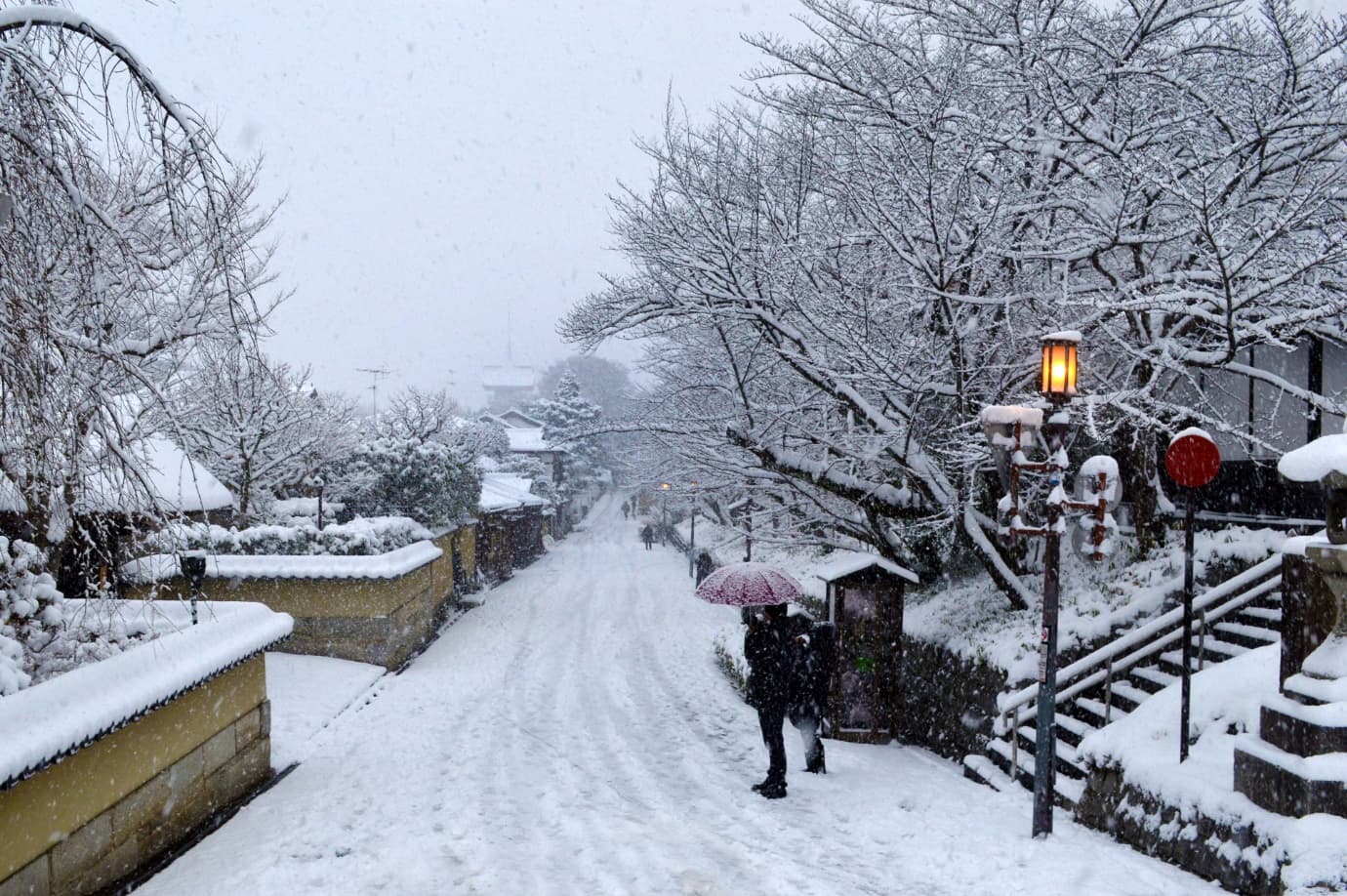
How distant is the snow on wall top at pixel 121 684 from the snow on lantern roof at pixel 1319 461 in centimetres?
746

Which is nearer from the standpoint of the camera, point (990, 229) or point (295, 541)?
point (990, 229)

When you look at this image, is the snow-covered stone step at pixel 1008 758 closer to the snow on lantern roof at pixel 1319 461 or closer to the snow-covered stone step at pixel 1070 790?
the snow-covered stone step at pixel 1070 790

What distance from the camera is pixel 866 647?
11398 millimetres

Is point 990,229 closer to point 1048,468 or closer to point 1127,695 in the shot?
point 1048,468

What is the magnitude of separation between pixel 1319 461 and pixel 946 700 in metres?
6.56

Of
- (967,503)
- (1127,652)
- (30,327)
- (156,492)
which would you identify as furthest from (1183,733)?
(30,327)

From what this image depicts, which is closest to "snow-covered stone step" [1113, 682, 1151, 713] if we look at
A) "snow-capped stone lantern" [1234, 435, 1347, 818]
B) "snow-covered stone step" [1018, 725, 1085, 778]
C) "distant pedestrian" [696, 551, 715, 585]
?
"snow-covered stone step" [1018, 725, 1085, 778]

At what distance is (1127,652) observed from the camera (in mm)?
9461

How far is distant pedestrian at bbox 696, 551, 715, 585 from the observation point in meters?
31.7

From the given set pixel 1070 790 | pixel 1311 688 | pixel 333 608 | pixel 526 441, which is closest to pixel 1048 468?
pixel 1311 688

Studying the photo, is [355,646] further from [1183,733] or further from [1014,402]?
[1183,733]

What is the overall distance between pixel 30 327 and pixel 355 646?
11389 millimetres

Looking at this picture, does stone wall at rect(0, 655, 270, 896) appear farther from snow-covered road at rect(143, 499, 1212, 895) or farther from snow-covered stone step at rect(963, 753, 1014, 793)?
snow-covered stone step at rect(963, 753, 1014, 793)

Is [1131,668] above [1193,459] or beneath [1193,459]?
beneath
